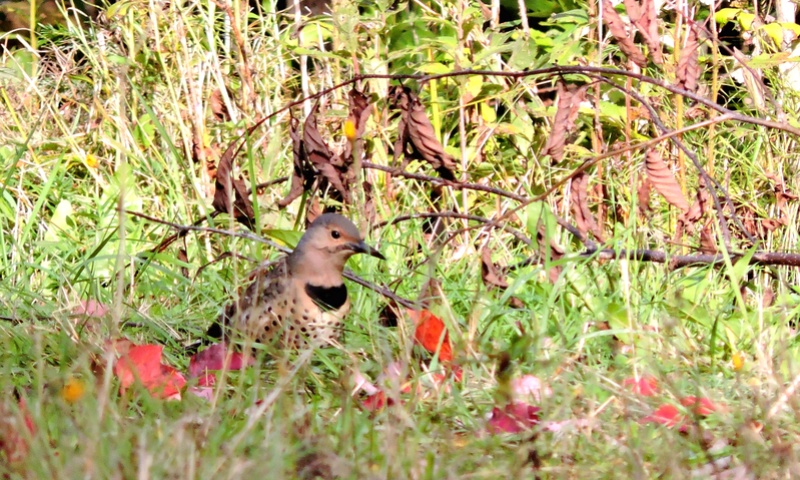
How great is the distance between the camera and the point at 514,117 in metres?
5.21

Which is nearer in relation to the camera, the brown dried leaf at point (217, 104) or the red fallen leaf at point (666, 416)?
the red fallen leaf at point (666, 416)

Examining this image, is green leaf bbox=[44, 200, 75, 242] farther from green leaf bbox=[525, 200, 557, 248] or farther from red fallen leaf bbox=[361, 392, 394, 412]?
red fallen leaf bbox=[361, 392, 394, 412]

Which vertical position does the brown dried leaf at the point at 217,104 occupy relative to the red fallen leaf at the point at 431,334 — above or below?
above

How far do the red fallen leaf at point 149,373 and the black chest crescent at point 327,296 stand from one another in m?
0.60

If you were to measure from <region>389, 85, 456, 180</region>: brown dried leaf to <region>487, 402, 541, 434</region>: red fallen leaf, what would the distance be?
4.57 ft

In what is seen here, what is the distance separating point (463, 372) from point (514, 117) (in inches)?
92.0

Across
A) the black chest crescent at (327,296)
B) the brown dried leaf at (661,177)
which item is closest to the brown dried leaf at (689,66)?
the brown dried leaf at (661,177)

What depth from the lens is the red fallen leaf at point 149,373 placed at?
9.65ft

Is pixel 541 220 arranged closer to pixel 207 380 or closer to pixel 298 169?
pixel 298 169

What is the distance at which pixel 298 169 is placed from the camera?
164 inches

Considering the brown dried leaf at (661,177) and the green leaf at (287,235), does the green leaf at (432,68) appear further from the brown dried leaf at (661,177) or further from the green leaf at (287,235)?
the brown dried leaf at (661,177)

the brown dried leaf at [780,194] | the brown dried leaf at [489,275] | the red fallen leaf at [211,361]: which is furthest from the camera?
the brown dried leaf at [780,194]

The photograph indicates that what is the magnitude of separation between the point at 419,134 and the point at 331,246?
0.51 meters

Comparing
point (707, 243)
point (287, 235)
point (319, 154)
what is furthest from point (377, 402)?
point (707, 243)
